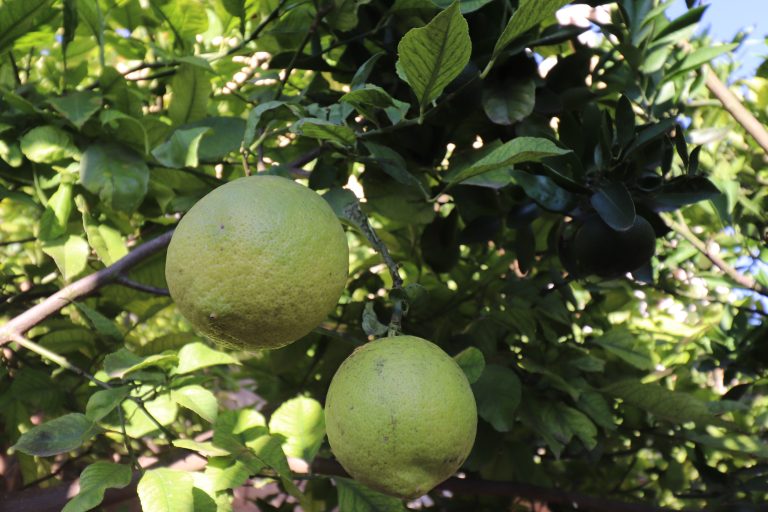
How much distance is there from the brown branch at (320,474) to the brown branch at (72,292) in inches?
11.9

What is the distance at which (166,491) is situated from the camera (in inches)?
36.9

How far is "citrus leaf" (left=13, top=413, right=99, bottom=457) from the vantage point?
89cm

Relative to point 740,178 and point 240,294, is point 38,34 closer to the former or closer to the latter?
point 240,294

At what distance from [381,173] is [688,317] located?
1.27 meters

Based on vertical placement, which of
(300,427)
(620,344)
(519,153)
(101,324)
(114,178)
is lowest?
(620,344)

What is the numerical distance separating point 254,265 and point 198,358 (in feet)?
1.39

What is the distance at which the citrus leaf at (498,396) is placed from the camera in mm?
1136

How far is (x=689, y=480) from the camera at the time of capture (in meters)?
1.96

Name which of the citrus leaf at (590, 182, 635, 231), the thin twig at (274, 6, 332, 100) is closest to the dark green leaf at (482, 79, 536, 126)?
the citrus leaf at (590, 182, 635, 231)

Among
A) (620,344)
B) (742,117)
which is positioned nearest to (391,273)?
(620,344)

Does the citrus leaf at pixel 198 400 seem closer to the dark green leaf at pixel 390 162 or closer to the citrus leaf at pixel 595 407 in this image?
the dark green leaf at pixel 390 162

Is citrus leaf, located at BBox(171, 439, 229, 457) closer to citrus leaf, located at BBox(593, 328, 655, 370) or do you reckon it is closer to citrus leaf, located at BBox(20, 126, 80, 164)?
citrus leaf, located at BBox(20, 126, 80, 164)

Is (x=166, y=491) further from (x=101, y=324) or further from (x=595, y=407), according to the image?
(x=595, y=407)

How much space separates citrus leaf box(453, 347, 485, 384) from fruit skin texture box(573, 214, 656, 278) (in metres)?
0.28
